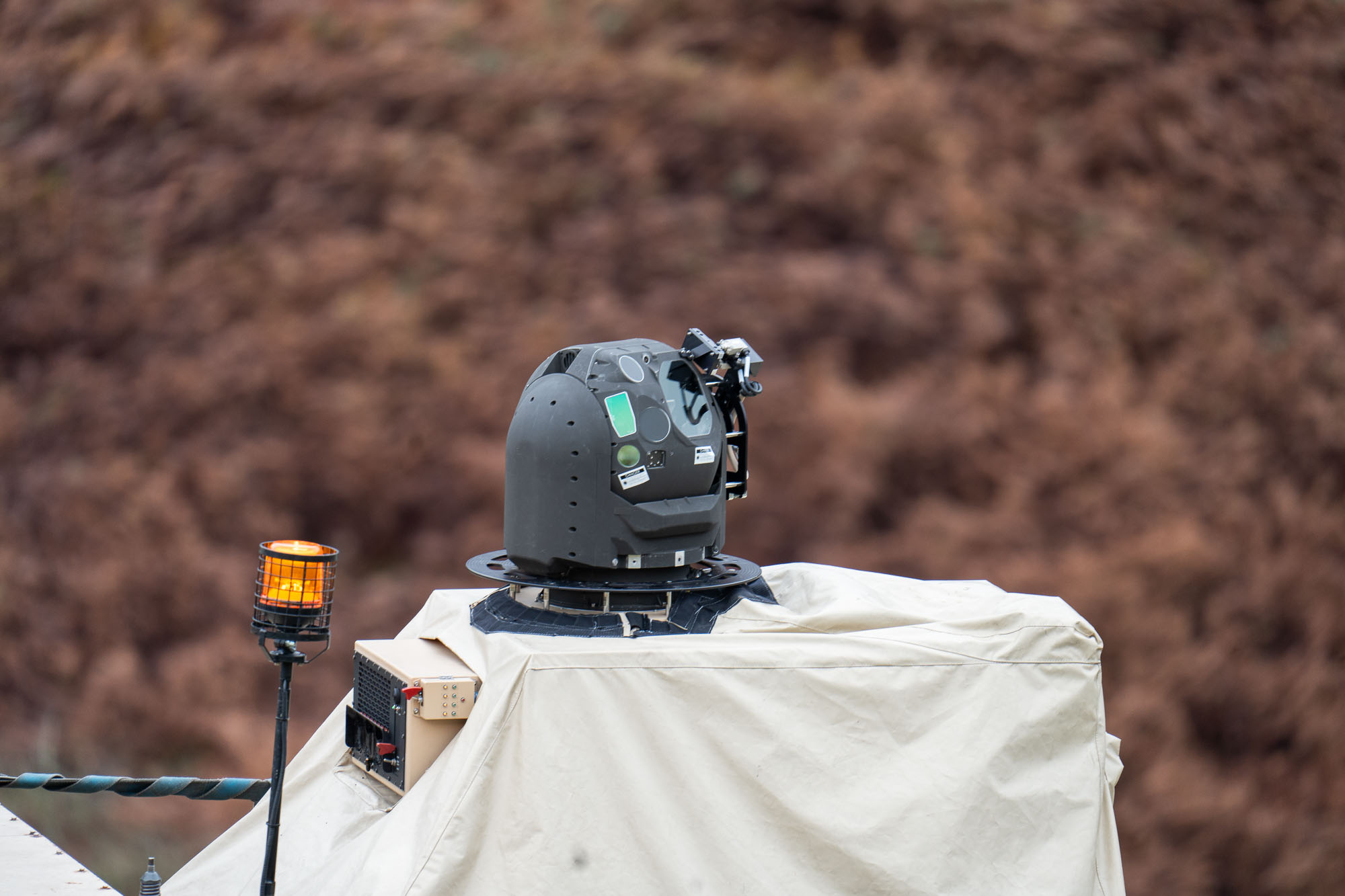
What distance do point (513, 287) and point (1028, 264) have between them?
246cm

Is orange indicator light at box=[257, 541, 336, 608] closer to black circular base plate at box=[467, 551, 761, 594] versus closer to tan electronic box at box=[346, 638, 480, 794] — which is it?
tan electronic box at box=[346, 638, 480, 794]

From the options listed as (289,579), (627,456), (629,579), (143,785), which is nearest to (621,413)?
(627,456)

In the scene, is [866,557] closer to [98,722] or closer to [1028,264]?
[1028,264]

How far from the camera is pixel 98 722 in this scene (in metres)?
5.46

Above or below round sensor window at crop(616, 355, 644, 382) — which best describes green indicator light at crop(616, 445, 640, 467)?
below

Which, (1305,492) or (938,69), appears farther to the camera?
(938,69)

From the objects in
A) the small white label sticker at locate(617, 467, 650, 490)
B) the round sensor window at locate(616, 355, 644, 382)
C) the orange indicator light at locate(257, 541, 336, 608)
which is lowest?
the orange indicator light at locate(257, 541, 336, 608)

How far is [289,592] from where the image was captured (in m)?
2.58

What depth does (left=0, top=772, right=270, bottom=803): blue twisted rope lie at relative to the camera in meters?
2.98

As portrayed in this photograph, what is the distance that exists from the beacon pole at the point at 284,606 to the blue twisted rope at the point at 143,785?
484 millimetres

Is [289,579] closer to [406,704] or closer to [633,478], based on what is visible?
[406,704]

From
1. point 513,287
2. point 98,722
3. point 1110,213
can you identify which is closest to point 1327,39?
point 1110,213

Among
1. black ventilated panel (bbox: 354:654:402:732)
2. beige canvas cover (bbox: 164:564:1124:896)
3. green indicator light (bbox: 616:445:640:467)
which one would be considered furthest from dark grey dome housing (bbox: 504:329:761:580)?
black ventilated panel (bbox: 354:654:402:732)

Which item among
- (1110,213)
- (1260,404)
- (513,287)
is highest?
(1110,213)
